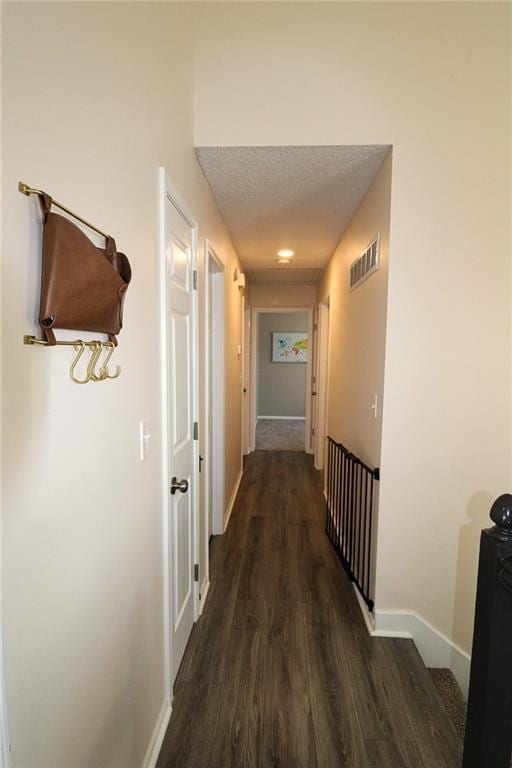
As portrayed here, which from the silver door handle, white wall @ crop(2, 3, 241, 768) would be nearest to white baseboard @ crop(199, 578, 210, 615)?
white wall @ crop(2, 3, 241, 768)

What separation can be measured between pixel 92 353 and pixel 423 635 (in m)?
2.22

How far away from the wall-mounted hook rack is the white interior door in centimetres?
54

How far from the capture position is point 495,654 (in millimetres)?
823

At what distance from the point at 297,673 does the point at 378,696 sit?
1.19 ft

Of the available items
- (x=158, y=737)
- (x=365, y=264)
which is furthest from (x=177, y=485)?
(x=365, y=264)

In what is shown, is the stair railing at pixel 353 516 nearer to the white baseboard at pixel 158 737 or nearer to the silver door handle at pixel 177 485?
the silver door handle at pixel 177 485

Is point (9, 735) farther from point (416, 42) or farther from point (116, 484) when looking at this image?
point (416, 42)

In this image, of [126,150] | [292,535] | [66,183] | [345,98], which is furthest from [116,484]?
[292,535]

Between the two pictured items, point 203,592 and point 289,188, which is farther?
point 289,188

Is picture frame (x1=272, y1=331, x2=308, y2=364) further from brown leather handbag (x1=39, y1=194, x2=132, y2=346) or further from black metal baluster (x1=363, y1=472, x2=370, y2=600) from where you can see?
brown leather handbag (x1=39, y1=194, x2=132, y2=346)

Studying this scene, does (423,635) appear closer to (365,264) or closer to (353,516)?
(353,516)

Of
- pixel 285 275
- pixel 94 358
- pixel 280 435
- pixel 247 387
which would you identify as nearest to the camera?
pixel 94 358

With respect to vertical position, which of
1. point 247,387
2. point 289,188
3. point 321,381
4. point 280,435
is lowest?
point 280,435

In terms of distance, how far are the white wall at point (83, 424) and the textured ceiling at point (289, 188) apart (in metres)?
0.67
